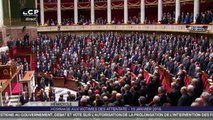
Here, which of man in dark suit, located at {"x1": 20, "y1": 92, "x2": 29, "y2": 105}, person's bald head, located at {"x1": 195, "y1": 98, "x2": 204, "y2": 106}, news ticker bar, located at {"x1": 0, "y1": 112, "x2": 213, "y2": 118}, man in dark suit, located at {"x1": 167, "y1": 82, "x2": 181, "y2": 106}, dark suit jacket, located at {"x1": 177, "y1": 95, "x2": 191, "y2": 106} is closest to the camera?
person's bald head, located at {"x1": 195, "y1": 98, "x2": 204, "y2": 106}

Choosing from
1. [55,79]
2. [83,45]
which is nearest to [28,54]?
[83,45]

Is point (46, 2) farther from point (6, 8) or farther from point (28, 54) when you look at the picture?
point (28, 54)

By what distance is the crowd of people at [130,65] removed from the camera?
811cm

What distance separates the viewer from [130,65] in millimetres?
16047

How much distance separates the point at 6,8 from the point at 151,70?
60.3ft

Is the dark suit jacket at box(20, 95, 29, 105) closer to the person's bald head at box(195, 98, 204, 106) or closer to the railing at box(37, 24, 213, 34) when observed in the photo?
the person's bald head at box(195, 98, 204, 106)

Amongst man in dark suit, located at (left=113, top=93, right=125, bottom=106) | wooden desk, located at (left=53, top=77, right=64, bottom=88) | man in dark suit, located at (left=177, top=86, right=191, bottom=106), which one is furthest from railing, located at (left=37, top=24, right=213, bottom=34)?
man in dark suit, located at (left=177, top=86, right=191, bottom=106)

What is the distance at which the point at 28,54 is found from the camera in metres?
24.4

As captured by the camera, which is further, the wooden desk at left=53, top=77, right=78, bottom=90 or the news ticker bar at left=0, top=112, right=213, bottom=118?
the wooden desk at left=53, top=77, right=78, bottom=90

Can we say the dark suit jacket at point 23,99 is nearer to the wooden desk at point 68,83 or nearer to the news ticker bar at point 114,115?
the wooden desk at point 68,83

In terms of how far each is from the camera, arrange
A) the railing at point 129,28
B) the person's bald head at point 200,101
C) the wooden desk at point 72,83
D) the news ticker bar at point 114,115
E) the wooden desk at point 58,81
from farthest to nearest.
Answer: the railing at point 129,28 < the wooden desk at point 58,81 < the wooden desk at point 72,83 < the news ticker bar at point 114,115 < the person's bald head at point 200,101

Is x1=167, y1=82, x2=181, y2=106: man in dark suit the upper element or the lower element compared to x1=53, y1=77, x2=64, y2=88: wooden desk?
upper

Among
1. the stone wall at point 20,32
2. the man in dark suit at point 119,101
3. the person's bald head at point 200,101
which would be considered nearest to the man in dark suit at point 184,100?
the person's bald head at point 200,101

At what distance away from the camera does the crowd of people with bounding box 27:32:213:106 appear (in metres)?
8.11
